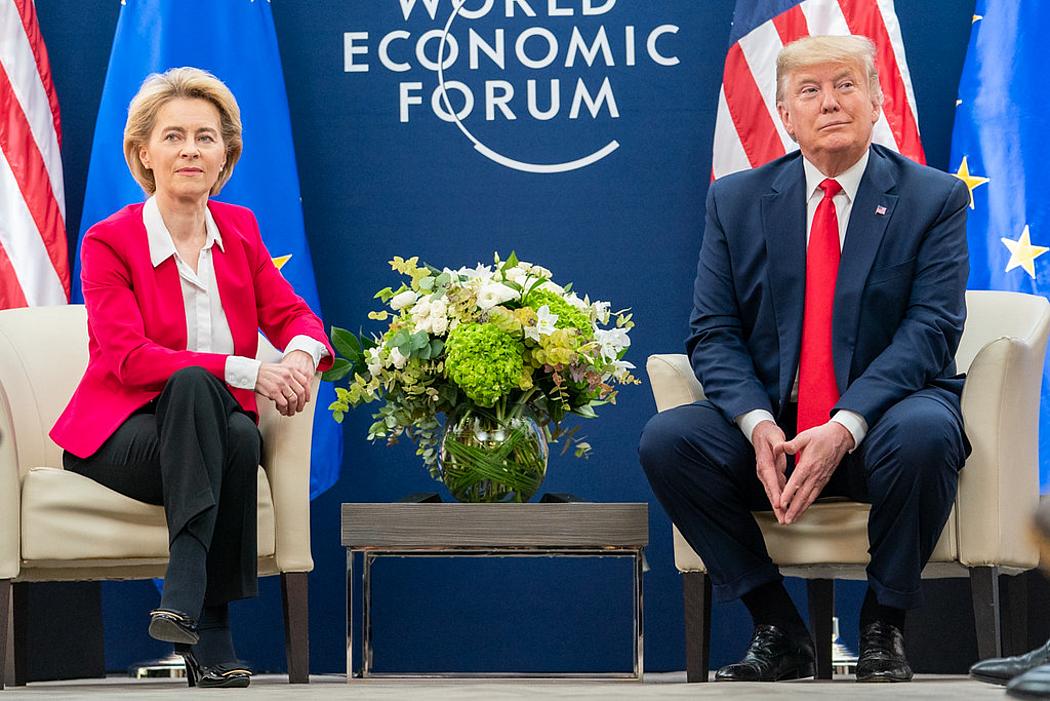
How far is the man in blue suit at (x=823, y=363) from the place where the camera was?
2.45 metres

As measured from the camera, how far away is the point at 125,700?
1.78 metres

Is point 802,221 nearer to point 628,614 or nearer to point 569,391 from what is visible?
point 569,391

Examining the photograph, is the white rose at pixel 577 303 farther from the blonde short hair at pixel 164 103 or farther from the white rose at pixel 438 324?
the blonde short hair at pixel 164 103

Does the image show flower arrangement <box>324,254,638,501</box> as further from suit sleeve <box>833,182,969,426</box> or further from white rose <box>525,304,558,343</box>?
suit sleeve <box>833,182,969,426</box>

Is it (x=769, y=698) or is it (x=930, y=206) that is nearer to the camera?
(x=769, y=698)

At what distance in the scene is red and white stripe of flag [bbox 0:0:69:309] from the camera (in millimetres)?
3709

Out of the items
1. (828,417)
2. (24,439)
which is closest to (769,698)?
(828,417)

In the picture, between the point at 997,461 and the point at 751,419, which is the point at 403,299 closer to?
the point at 751,419

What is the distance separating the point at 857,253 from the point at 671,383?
44cm

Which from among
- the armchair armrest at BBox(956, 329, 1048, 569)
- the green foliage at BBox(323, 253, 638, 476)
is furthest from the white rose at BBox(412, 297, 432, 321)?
the armchair armrest at BBox(956, 329, 1048, 569)

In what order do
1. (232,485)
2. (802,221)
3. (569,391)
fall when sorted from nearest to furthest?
(232,485) < (802,221) < (569,391)

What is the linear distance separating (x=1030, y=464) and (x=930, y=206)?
53cm

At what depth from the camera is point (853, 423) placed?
99.4 inches

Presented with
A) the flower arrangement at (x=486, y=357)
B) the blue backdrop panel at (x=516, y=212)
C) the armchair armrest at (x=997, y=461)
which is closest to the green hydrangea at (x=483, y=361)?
the flower arrangement at (x=486, y=357)
